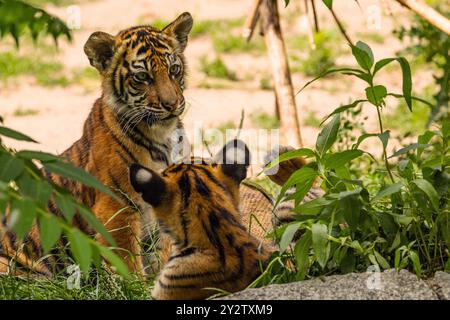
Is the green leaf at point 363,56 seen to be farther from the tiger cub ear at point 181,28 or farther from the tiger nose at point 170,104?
the tiger cub ear at point 181,28

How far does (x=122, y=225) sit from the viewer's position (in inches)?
189

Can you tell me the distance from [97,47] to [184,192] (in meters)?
1.22

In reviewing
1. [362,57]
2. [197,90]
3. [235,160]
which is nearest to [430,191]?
[362,57]

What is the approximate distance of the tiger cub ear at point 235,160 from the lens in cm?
414

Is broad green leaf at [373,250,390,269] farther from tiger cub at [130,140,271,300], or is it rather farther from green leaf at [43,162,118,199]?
green leaf at [43,162,118,199]

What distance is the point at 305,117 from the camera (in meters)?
9.71

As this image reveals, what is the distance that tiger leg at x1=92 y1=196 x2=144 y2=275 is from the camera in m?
4.77

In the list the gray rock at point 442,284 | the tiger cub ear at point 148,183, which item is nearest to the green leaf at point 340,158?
the gray rock at point 442,284

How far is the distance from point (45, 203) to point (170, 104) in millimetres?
1856

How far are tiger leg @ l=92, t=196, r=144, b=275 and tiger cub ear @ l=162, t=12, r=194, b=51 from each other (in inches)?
34.6

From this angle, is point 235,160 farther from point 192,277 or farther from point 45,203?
point 45,203

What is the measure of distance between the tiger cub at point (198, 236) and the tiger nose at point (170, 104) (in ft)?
2.32

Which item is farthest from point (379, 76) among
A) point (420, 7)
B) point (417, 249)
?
point (417, 249)
